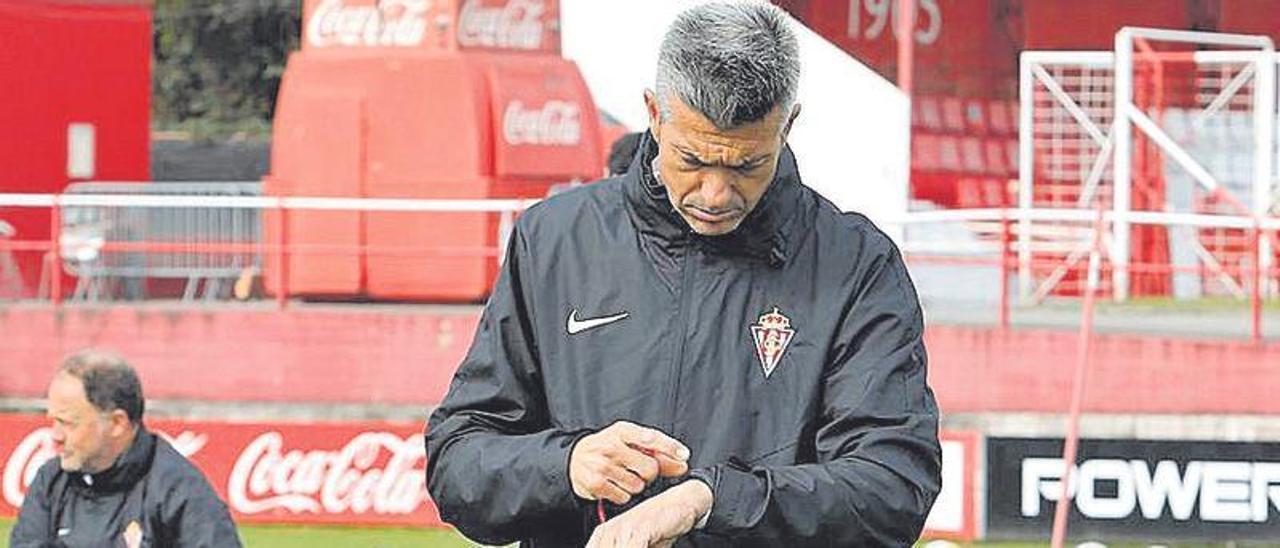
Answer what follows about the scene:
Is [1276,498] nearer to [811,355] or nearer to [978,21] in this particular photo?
[811,355]

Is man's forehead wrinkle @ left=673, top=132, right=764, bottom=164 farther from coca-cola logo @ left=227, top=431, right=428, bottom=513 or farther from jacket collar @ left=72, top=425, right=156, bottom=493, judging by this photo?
coca-cola logo @ left=227, top=431, right=428, bottom=513

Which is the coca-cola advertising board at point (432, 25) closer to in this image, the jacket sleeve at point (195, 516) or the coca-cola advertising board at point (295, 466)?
the coca-cola advertising board at point (295, 466)

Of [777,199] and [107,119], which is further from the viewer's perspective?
[107,119]

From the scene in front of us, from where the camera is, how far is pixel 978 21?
989 inches

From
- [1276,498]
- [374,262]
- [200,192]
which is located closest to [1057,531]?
[1276,498]

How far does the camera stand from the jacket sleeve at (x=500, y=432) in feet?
11.5

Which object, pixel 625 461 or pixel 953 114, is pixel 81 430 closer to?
pixel 625 461

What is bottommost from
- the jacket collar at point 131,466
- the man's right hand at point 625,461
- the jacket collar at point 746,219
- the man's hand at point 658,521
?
the jacket collar at point 131,466

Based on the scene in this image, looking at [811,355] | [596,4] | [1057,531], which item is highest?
[596,4]

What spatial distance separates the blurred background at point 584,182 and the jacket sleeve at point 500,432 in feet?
29.4

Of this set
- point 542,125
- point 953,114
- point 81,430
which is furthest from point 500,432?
point 953,114

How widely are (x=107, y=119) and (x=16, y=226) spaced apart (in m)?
2.50

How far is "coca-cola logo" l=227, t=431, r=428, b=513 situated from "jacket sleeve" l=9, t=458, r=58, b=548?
6.60 m

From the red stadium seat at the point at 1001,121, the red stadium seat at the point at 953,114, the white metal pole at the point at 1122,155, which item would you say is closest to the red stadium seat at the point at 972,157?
the red stadium seat at the point at 953,114
